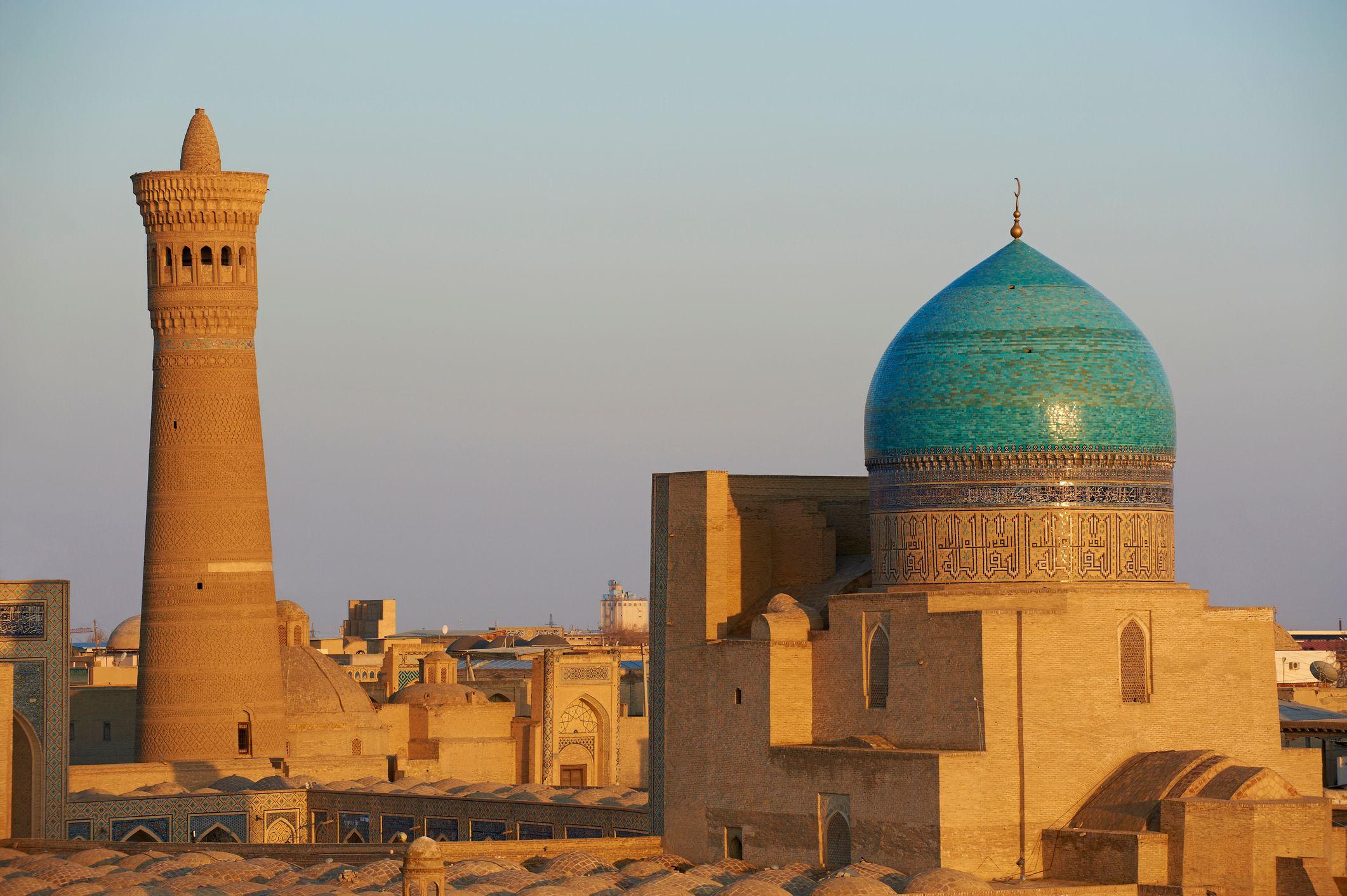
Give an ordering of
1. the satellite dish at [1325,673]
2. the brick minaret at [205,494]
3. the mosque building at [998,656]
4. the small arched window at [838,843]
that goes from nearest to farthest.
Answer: the mosque building at [998,656] < the small arched window at [838,843] < the brick minaret at [205,494] < the satellite dish at [1325,673]

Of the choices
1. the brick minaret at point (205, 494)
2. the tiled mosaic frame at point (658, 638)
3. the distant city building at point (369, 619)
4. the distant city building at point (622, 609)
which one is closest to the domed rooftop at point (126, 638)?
the distant city building at point (369, 619)

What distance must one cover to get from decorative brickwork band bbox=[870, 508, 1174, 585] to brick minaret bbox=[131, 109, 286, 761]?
13.1 meters

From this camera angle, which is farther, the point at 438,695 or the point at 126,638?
the point at 126,638

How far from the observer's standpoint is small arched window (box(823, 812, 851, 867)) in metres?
21.0

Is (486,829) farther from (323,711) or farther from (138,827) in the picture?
(323,711)

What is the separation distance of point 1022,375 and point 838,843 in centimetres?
461

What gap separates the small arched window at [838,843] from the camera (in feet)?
69.0

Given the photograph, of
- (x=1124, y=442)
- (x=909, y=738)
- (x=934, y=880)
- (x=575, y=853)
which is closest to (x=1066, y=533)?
(x=1124, y=442)

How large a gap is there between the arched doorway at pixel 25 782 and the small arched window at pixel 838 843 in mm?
10785

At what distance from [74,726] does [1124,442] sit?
68.3ft

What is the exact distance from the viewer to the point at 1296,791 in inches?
786

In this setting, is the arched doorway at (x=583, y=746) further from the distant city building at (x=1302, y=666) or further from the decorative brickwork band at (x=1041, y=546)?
the decorative brickwork band at (x=1041, y=546)

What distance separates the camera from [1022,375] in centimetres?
2144

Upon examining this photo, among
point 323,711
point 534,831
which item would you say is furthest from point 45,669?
point 323,711
